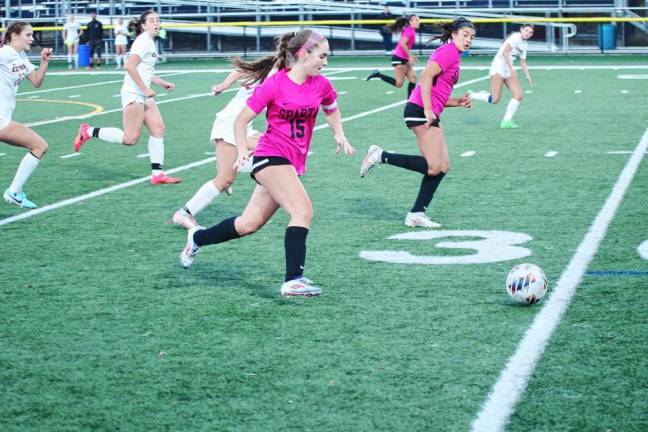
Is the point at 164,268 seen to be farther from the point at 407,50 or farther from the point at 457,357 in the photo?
the point at 407,50

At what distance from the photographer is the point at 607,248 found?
29.2 feet

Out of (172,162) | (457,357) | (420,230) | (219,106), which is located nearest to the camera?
(457,357)

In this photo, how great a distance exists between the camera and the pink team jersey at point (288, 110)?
7430mm

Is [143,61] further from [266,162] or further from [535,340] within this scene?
[535,340]

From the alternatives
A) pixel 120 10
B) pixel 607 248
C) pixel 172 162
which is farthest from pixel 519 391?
pixel 120 10

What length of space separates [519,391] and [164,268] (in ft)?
12.3

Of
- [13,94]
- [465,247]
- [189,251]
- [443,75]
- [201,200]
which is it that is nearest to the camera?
[189,251]

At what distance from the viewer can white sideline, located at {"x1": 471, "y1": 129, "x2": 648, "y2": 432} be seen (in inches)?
205

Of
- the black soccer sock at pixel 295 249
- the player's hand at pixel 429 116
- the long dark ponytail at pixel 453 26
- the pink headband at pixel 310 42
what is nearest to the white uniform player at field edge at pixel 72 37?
the long dark ponytail at pixel 453 26

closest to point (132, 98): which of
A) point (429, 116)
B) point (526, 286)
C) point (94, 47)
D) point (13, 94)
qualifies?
point (13, 94)

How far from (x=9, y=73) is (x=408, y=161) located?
429 cm

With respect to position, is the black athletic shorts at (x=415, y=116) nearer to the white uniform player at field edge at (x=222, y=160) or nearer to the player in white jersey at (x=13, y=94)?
the white uniform player at field edge at (x=222, y=160)

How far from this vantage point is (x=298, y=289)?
24.3 feet

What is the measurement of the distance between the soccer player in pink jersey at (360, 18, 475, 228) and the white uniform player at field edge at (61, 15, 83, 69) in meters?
29.7
